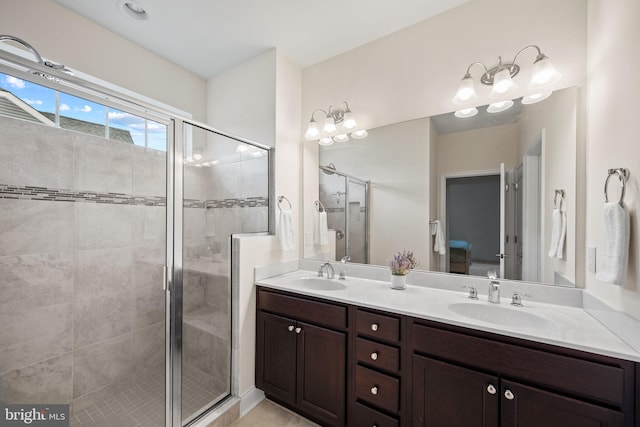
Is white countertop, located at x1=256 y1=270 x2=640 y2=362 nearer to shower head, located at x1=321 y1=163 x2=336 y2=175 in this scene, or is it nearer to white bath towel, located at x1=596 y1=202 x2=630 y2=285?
white bath towel, located at x1=596 y1=202 x2=630 y2=285

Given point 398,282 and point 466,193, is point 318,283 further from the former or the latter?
point 466,193

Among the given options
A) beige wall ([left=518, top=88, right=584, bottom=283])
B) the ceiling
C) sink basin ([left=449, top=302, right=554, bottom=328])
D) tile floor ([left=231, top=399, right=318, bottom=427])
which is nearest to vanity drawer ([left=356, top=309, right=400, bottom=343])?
sink basin ([left=449, top=302, right=554, bottom=328])

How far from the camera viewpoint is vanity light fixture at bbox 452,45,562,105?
144 centimetres

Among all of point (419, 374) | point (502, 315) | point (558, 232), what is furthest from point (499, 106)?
point (419, 374)

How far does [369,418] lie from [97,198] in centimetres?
231

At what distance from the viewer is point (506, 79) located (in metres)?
1.55

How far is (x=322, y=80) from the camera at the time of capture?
2377mm

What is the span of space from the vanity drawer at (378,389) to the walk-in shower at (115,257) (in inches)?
39.2

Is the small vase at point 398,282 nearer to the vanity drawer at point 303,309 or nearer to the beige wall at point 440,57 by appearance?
the vanity drawer at point 303,309

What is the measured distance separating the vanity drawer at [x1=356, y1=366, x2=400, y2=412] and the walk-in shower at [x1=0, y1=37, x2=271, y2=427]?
1.00 m

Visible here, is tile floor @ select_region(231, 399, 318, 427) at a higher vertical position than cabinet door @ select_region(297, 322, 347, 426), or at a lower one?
lower

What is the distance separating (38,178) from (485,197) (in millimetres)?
2897

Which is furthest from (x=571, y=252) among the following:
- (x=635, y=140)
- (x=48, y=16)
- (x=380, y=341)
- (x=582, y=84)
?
(x=48, y=16)

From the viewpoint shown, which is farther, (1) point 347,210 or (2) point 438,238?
(1) point 347,210
